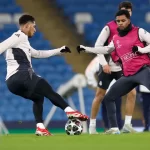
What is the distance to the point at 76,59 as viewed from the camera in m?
22.0

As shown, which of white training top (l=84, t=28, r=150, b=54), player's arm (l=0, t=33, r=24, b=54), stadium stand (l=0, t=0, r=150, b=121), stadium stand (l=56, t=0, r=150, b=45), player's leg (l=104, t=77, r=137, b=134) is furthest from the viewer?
stadium stand (l=56, t=0, r=150, b=45)

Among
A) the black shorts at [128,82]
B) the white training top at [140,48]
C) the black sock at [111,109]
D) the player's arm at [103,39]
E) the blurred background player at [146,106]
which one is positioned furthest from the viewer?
the blurred background player at [146,106]

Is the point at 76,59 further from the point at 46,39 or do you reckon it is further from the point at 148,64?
the point at 148,64

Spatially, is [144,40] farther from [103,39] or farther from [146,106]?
[146,106]

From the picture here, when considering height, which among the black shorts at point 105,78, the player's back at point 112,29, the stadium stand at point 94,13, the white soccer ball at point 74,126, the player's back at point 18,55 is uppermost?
the stadium stand at point 94,13

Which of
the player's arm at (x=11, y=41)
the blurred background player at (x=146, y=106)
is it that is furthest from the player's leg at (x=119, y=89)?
the blurred background player at (x=146, y=106)

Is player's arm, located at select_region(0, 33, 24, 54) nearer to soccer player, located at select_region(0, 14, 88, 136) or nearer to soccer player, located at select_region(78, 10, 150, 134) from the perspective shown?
soccer player, located at select_region(0, 14, 88, 136)

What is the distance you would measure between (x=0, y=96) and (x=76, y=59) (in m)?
2.96

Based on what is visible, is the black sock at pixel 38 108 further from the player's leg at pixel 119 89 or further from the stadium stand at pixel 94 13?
the stadium stand at pixel 94 13

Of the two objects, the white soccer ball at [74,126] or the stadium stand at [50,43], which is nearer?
the white soccer ball at [74,126]

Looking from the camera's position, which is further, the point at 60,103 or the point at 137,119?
the point at 137,119

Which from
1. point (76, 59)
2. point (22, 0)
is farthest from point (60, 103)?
point (22, 0)

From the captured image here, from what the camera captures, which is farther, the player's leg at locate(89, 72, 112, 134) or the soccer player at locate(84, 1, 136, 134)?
the player's leg at locate(89, 72, 112, 134)

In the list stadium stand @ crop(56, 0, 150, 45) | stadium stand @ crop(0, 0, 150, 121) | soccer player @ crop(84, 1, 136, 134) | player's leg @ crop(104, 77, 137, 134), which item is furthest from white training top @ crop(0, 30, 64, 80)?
stadium stand @ crop(56, 0, 150, 45)
